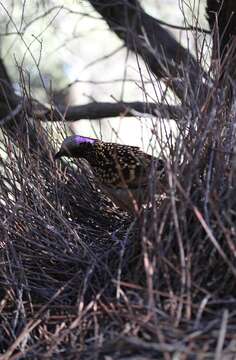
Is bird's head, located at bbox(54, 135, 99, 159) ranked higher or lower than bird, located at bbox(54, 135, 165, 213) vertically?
higher

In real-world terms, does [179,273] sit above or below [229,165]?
below

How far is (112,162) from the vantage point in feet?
8.16

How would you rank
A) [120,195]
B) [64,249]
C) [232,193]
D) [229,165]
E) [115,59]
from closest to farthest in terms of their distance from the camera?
[232,193] < [229,165] < [64,249] < [120,195] < [115,59]

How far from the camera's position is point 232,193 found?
5.33ft

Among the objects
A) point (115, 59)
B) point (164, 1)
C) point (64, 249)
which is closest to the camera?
point (64, 249)

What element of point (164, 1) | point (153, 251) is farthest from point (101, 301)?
point (164, 1)

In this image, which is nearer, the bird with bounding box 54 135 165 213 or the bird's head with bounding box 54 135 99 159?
the bird with bounding box 54 135 165 213

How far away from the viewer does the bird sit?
2232mm

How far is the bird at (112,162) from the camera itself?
2.23 metres

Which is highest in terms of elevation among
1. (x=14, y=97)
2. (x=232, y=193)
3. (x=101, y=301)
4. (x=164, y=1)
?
(x=164, y=1)

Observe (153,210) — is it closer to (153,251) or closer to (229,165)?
(153,251)

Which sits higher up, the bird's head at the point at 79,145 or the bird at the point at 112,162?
the bird's head at the point at 79,145

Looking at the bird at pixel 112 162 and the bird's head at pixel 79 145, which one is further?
the bird's head at pixel 79 145

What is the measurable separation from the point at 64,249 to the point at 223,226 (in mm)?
569
